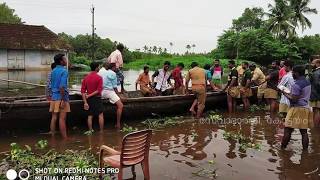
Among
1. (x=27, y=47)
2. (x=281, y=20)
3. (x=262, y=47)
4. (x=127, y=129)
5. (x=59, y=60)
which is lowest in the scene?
(x=127, y=129)

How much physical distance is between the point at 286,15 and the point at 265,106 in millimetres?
36938

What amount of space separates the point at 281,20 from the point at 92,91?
144 feet

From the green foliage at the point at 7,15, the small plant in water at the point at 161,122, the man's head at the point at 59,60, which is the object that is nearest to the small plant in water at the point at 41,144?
the man's head at the point at 59,60

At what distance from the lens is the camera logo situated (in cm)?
578

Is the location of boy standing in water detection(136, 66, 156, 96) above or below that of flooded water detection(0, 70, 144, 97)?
above

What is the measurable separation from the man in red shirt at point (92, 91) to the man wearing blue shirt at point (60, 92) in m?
0.54

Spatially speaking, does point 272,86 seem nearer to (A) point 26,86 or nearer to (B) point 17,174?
(B) point 17,174

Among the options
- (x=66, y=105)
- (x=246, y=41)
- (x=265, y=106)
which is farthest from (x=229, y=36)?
(x=66, y=105)

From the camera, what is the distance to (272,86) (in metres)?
12.5

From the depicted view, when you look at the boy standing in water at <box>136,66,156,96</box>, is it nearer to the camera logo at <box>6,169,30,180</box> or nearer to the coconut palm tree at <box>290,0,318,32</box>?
the camera logo at <box>6,169,30,180</box>


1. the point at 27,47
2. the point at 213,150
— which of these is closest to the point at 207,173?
the point at 213,150

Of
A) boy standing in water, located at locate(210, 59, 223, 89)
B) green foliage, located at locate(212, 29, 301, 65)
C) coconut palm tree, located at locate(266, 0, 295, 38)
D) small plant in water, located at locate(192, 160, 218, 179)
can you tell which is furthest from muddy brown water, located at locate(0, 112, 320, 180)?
coconut palm tree, located at locate(266, 0, 295, 38)

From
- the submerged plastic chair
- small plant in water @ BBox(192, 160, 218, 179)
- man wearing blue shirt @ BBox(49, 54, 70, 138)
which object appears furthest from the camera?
man wearing blue shirt @ BBox(49, 54, 70, 138)

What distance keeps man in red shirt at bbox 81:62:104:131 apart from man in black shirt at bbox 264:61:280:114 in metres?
5.74
